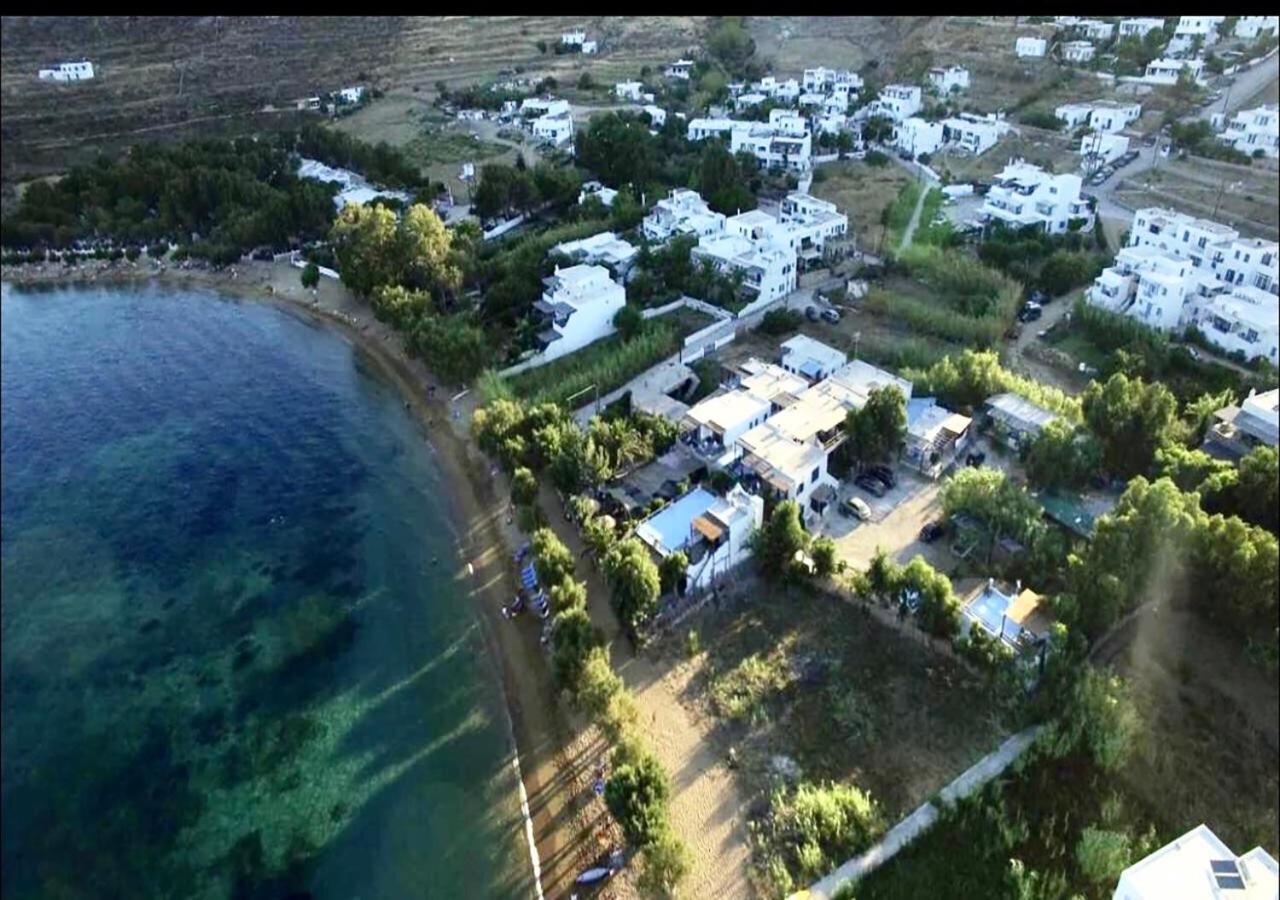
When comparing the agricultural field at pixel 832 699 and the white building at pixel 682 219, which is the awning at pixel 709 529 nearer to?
the agricultural field at pixel 832 699

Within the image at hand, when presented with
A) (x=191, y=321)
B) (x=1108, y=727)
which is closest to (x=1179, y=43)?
(x=1108, y=727)

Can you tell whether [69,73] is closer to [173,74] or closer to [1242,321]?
[173,74]

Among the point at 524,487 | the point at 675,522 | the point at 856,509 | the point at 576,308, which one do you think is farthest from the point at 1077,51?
the point at 524,487

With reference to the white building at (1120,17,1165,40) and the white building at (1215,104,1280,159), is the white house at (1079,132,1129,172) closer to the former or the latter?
the white building at (1215,104,1280,159)

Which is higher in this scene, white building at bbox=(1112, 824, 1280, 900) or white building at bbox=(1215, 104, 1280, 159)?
white building at bbox=(1215, 104, 1280, 159)

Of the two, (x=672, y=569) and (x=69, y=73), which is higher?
(x=69, y=73)

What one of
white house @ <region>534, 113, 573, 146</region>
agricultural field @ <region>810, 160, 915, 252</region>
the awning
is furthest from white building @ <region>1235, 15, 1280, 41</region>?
the awning

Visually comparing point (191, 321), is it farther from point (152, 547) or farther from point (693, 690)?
point (693, 690)
